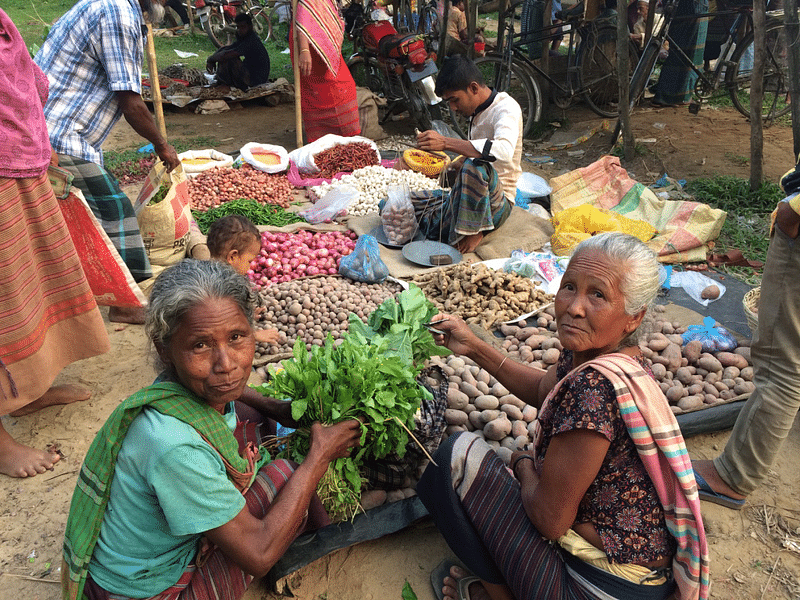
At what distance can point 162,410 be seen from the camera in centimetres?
143

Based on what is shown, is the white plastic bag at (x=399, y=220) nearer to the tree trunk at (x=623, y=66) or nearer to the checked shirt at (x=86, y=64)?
the checked shirt at (x=86, y=64)

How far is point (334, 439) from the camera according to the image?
181cm

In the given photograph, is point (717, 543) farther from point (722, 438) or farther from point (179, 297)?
point (179, 297)

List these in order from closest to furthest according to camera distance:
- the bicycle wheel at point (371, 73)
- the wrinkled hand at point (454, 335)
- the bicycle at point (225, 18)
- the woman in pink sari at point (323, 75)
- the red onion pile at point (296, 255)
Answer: the wrinkled hand at point (454, 335) < the red onion pile at point (296, 255) < the woman in pink sari at point (323, 75) < the bicycle wheel at point (371, 73) < the bicycle at point (225, 18)

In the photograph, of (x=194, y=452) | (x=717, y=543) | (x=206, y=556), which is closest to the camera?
(x=194, y=452)

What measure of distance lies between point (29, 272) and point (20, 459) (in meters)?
0.84

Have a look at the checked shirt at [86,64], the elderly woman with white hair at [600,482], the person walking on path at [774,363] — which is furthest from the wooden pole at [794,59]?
the checked shirt at [86,64]

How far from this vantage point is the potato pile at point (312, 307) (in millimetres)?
3477

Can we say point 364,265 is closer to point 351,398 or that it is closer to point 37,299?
point 37,299

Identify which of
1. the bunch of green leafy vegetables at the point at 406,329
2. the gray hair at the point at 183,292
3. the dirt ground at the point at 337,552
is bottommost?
the dirt ground at the point at 337,552

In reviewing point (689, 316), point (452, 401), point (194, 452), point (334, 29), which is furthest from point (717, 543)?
point (334, 29)

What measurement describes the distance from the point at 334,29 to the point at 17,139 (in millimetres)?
4852

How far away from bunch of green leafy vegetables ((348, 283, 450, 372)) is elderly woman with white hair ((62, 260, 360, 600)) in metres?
0.74

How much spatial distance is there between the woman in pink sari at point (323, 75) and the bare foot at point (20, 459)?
15.5 ft
